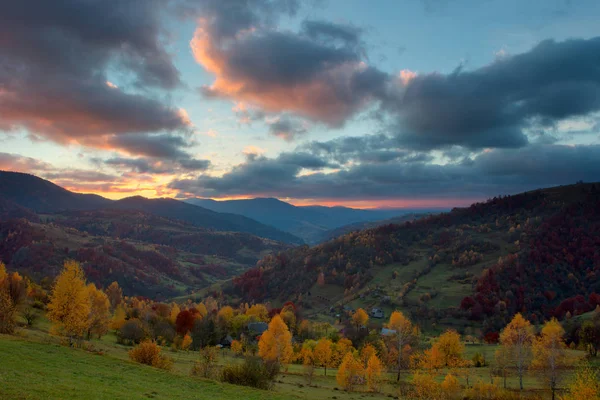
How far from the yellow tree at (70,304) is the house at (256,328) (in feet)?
218

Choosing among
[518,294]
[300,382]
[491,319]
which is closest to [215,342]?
[300,382]

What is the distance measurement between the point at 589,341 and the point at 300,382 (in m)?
71.7

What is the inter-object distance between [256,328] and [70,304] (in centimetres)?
7163

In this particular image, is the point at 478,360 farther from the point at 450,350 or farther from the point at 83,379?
the point at 83,379

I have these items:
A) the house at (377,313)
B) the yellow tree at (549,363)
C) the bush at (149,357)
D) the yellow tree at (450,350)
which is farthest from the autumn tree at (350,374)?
the house at (377,313)

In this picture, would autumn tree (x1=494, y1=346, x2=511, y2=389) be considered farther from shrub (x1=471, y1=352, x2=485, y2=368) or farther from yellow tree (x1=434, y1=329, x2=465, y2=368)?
shrub (x1=471, y1=352, x2=485, y2=368)

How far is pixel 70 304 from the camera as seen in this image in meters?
62.3

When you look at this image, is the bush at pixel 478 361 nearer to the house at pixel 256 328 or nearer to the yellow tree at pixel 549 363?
the yellow tree at pixel 549 363

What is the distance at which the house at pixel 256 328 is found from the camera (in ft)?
400

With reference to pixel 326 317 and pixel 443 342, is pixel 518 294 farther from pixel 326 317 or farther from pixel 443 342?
pixel 443 342

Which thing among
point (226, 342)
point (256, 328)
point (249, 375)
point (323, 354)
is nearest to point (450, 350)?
point (323, 354)

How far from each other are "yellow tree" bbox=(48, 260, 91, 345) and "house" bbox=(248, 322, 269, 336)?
6656 centimetres

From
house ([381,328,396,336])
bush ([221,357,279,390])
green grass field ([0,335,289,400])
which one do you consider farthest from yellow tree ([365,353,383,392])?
house ([381,328,396,336])

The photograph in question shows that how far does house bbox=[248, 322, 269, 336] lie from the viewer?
400 ft
